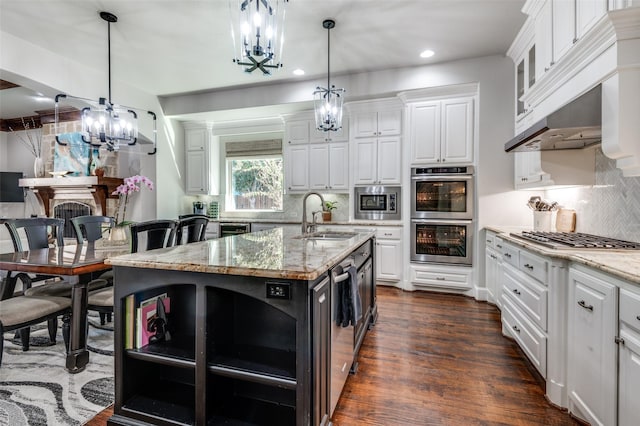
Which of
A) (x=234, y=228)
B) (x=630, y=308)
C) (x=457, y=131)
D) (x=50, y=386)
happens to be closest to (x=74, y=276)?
(x=50, y=386)

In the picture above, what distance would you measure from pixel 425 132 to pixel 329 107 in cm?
174

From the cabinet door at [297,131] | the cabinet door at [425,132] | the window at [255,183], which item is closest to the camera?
the cabinet door at [425,132]

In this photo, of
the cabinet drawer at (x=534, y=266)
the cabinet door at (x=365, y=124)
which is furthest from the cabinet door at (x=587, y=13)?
the cabinet door at (x=365, y=124)

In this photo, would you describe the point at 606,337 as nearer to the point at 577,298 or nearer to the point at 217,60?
the point at 577,298

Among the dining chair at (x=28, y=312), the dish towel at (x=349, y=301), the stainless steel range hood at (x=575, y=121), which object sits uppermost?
the stainless steel range hood at (x=575, y=121)

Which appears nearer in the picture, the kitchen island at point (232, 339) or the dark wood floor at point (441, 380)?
the kitchen island at point (232, 339)

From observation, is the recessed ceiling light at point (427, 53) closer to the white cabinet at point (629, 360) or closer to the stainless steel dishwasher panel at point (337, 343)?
the stainless steel dishwasher panel at point (337, 343)

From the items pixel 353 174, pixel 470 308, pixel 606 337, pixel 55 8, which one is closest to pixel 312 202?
pixel 353 174

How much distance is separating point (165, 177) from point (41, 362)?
12.0ft

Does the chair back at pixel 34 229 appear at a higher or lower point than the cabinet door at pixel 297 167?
lower

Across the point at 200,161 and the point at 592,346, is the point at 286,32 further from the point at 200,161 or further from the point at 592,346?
the point at 592,346

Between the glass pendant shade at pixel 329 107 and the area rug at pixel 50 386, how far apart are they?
2.82m

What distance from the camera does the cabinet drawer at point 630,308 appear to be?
4.20ft

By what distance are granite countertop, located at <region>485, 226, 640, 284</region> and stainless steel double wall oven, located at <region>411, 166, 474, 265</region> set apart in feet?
6.70
